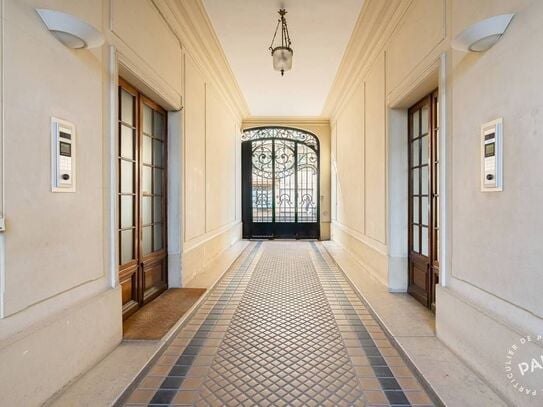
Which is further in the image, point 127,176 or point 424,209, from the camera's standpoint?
point 424,209

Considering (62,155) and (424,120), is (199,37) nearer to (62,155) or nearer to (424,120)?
(424,120)

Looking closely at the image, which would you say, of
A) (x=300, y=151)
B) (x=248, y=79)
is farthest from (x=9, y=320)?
(x=300, y=151)

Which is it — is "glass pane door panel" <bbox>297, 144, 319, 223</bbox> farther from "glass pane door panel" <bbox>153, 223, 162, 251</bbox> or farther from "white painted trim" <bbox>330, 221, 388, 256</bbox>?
"glass pane door panel" <bbox>153, 223, 162, 251</bbox>

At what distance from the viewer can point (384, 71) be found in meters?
4.37

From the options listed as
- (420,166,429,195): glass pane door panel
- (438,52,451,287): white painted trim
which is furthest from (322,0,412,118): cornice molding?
(420,166,429,195): glass pane door panel

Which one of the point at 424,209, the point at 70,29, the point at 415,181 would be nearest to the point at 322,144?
the point at 415,181

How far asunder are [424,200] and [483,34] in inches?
79.8

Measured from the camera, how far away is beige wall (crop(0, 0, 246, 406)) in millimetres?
1697

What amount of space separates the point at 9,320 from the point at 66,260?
19.4 inches

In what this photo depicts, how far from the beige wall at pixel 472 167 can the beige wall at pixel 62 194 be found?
2.52m

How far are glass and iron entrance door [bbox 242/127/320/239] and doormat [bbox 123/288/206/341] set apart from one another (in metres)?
5.65

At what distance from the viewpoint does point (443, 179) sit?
2732mm

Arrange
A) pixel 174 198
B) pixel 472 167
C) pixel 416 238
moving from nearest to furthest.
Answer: pixel 472 167 → pixel 416 238 → pixel 174 198

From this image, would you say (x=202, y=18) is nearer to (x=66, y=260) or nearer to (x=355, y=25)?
(x=355, y=25)
